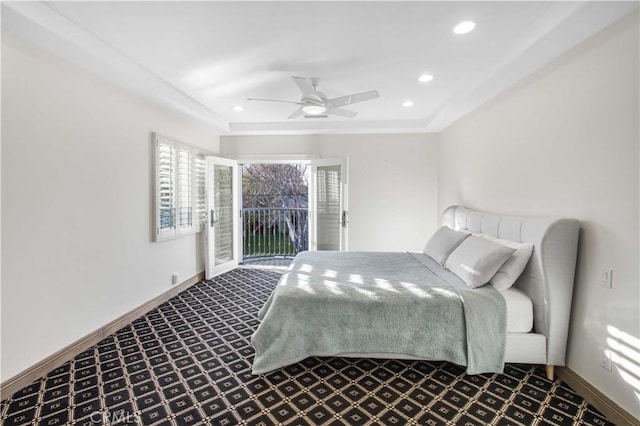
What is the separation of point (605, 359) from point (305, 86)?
9.97ft

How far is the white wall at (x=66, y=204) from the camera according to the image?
2.21 metres

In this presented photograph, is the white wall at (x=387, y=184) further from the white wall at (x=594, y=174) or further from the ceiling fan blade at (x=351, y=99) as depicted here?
the white wall at (x=594, y=174)

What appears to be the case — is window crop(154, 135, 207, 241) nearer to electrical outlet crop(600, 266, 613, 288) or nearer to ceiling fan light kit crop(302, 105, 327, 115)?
ceiling fan light kit crop(302, 105, 327, 115)

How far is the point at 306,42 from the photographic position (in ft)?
8.33

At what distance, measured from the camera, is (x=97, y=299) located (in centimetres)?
296

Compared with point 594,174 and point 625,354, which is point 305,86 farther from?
point 625,354

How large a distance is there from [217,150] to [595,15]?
201 inches

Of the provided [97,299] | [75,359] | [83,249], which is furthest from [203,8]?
[75,359]

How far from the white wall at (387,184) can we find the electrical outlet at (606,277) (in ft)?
11.3

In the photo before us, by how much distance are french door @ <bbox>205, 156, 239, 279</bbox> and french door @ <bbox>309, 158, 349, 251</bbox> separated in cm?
141

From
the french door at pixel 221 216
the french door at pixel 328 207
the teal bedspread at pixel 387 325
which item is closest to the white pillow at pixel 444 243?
the teal bedspread at pixel 387 325

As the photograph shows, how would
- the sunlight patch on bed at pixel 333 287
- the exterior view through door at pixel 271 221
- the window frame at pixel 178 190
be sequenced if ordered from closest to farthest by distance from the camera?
the sunlight patch on bed at pixel 333 287 → the window frame at pixel 178 190 → the exterior view through door at pixel 271 221

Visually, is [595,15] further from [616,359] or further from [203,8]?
[203,8]

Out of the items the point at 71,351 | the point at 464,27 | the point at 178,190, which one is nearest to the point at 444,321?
the point at 464,27
